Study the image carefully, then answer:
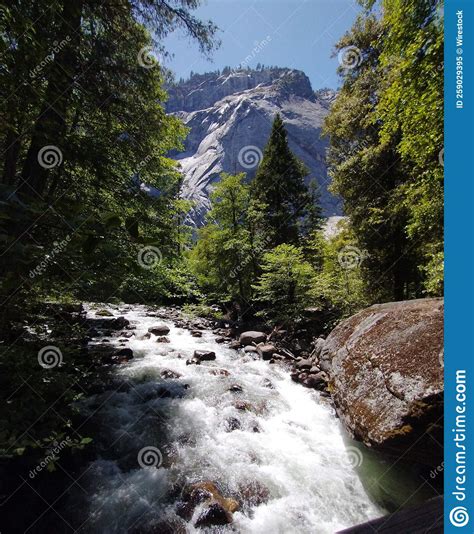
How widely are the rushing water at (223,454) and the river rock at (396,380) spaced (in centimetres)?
112

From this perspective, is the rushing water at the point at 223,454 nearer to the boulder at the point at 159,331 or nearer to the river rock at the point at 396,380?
the river rock at the point at 396,380

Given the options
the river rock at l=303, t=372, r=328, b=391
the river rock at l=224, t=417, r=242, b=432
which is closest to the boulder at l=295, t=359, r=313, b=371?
the river rock at l=303, t=372, r=328, b=391

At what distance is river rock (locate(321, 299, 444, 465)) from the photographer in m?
4.04

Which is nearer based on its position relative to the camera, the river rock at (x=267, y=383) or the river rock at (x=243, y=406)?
the river rock at (x=243, y=406)

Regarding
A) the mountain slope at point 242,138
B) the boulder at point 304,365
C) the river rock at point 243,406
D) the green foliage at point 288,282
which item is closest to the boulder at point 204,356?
the boulder at point 304,365

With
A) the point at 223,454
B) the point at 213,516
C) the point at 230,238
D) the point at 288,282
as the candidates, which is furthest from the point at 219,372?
the point at 230,238

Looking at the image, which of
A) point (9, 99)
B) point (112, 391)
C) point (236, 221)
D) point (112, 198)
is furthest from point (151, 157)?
Answer: point (236, 221)

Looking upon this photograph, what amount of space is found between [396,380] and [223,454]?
352cm

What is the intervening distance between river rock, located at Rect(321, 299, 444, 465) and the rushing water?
1.12 meters

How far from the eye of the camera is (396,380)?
461 centimetres

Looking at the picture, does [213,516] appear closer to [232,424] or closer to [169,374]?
[232,424]

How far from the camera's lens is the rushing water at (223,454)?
14.6 feet

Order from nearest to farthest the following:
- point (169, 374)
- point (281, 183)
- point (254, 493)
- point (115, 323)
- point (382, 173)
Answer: point (254, 493)
point (169, 374)
point (382, 173)
point (115, 323)
point (281, 183)

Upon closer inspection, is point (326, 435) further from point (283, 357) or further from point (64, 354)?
point (64, 354)
